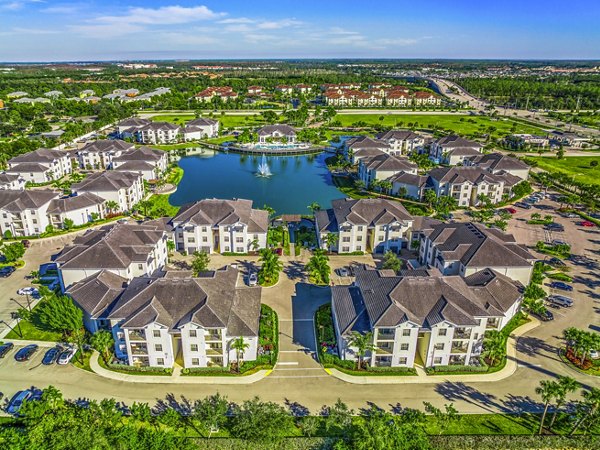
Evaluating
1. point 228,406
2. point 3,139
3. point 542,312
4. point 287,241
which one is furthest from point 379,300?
point 3,139

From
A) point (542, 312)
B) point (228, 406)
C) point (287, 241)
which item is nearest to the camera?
point (228, 406)

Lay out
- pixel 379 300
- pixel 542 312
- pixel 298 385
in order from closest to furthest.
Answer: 1. pixel 298 385
2. pixel 379 300
3. pixel 542 312

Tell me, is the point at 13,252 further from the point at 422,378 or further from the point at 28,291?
the point at 422,378

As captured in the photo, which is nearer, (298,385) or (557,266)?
(298,385)

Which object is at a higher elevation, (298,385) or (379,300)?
(379,300)

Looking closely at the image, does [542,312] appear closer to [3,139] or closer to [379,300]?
[379,300]

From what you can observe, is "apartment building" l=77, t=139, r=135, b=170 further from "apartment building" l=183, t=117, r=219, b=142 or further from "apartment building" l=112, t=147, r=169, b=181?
"apartment building" l=183, t=117, r=219, b=142
